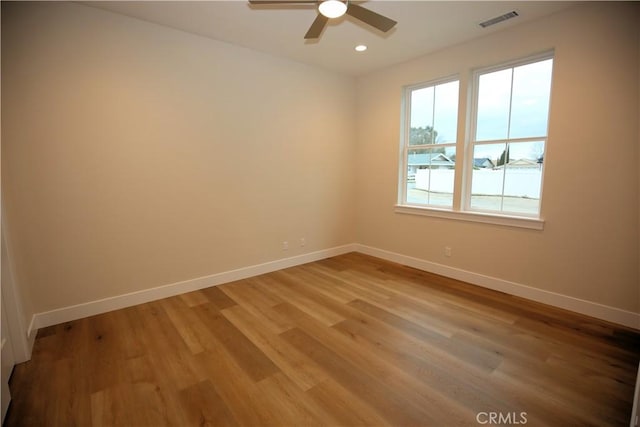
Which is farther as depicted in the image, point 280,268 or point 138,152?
point 280,268

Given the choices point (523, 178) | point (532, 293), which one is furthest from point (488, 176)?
point (532, 293)

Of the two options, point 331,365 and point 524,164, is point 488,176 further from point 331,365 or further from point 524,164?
point 331,365

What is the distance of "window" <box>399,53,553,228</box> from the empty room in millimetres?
23

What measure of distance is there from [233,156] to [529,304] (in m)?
3.57

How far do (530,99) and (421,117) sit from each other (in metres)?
1.28

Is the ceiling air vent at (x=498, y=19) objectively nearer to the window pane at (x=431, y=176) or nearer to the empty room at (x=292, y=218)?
the empty room at (x=292, y=218)

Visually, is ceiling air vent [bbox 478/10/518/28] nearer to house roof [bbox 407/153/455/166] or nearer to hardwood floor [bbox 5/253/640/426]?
house roof [bbox 407/153/455/166]

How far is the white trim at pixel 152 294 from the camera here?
8.74 ft

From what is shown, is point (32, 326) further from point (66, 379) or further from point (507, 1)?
point (507, 1)

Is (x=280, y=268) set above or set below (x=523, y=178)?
below

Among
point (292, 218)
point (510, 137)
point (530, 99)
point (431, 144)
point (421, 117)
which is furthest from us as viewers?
point (292, 218)

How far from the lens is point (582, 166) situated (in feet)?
8.91

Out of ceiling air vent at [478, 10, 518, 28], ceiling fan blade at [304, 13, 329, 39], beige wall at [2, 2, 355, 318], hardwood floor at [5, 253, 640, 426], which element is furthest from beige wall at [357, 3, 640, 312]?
beige wall at [2, 2, 355, 318]

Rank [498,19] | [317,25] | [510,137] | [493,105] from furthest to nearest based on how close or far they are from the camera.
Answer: [493,105], [510,137], [498,19], [317,25]
